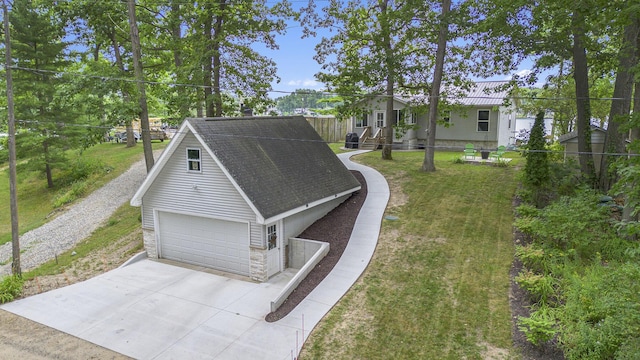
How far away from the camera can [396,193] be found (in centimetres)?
1795

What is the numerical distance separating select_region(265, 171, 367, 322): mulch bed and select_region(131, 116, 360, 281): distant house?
1.53 feet

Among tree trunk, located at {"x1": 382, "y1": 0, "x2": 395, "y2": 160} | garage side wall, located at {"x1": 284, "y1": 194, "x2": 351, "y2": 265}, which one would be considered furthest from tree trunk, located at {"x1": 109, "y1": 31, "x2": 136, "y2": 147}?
tree trunk, located at {"x1": 382, "y1": 0, "x2": 395, "y2": 160}

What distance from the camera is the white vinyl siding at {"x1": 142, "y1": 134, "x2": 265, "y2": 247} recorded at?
1288 cm

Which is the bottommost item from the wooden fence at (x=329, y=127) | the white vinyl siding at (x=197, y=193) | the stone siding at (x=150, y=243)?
the stone siding at (x=150, y=243)

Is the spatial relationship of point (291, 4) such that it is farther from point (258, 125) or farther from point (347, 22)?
point (258, 125)

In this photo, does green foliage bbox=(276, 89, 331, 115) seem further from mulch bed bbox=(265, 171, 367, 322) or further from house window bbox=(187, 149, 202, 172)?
mulch bed bbox=(265, 171, 367, 322)

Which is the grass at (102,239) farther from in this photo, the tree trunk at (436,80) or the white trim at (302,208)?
the tree trunk at (436,80)

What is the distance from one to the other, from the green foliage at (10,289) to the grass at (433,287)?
933cm

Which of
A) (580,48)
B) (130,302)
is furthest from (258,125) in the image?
(580,48)

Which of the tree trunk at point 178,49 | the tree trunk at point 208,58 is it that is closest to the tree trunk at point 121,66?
the tree trunk at point 178,49

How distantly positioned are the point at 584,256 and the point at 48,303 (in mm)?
15373

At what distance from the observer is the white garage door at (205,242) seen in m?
13.5

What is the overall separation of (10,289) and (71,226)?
8868 mm

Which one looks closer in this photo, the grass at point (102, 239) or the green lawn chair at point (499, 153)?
the grass at point (102, 239)
